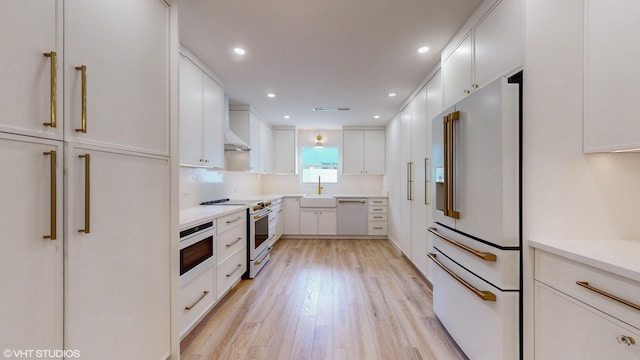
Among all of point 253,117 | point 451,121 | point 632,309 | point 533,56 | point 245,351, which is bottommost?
point 245,351

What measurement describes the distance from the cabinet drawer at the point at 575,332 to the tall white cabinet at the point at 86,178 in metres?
2.06

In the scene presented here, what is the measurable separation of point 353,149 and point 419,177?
104 inches

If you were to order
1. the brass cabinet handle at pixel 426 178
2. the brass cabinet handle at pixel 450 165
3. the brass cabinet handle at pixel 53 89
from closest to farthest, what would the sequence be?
the brass cabinet handle at pixel 53 89, the brass cabinet handle at pixel 450 165, the brass cabinet handle at pixel 426 178

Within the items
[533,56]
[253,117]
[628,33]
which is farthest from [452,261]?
[253,117]

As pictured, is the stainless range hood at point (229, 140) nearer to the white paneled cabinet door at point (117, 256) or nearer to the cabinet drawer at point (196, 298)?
the cabinet drawer at point (196, 298)

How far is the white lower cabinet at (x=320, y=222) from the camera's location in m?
5.29

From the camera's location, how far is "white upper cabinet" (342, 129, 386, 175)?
5.60 m

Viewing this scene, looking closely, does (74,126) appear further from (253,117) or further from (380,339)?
(253,117)

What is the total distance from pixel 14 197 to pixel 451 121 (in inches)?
86.6

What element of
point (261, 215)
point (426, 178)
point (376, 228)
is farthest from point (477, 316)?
point (376, 228)

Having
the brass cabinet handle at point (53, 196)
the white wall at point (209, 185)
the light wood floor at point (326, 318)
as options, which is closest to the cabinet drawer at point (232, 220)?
the white wall at point (209, 185)

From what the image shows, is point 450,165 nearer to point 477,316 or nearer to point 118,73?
point 477,316

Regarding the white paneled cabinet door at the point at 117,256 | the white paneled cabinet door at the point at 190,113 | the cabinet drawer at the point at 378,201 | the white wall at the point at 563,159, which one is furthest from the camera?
the cabinet drawer at the point at 378,201

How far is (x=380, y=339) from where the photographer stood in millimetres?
1921
